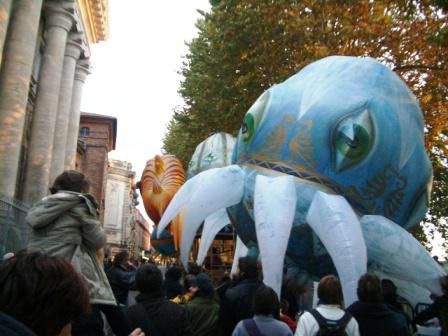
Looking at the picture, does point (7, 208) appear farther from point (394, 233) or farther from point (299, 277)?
point (394, 233)

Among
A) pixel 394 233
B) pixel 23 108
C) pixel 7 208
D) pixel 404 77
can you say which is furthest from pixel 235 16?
pixel 394 233

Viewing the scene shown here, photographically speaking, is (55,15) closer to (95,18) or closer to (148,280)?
(95,18)

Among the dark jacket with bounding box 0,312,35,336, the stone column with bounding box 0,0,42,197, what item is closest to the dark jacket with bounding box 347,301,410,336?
the dark jacket with bounding box 0,312,35,336

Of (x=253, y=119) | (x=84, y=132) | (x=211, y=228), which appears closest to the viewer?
(x=253, y=119)

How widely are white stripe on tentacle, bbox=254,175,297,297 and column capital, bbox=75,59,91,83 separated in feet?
72.5

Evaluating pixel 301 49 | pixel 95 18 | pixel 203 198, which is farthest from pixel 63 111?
pixel 203 198

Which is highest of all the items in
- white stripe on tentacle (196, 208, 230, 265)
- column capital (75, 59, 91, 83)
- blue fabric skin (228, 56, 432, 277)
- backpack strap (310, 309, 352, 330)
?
column capital (75, 59, 91, 83)

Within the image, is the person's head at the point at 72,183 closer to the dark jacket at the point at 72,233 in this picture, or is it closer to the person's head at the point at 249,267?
the dark jacket at the point at 72,233

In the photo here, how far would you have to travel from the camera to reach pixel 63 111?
22359 millimetres

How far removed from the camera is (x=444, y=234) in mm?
22422

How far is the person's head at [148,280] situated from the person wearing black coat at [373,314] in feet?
4.77

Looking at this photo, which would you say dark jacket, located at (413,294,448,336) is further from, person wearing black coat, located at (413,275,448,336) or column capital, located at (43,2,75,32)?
column capital, located at (43,2,75,32)

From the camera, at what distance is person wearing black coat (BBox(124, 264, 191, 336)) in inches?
134

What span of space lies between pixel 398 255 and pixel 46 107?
16.9m
